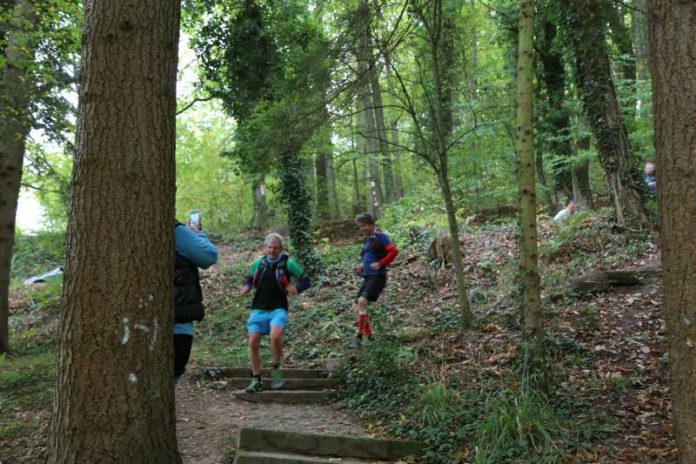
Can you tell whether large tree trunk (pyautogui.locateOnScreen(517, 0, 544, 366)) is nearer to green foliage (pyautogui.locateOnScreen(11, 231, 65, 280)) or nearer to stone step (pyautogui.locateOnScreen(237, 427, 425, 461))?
stone step (pyautogui.locateOnScreen(237, 427, 425, 461))

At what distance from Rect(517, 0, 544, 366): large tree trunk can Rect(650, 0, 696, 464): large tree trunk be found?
7.24 feet

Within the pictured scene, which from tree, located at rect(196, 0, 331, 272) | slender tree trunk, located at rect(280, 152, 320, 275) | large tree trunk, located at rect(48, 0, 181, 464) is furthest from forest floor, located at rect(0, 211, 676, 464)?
tree, located at rect(196, 0, 331, 272)

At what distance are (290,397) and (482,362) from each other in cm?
243

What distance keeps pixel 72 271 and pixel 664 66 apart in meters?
3.65

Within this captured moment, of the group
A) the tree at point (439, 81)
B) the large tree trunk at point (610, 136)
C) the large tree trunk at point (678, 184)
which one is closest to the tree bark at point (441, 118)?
the tree at point (439, 81)

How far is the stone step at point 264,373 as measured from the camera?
25.0ft

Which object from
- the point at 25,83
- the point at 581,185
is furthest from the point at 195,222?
the point at 581,185

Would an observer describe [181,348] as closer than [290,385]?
Yes

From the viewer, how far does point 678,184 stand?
2.95 m

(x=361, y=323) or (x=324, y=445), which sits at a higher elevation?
(x=361, y=323)

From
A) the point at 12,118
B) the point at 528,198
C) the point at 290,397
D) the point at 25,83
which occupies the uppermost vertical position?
the point at 25,83

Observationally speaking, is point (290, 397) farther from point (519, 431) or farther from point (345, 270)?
point (345, 270)

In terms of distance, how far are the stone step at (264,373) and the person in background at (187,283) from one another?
3.12 meters

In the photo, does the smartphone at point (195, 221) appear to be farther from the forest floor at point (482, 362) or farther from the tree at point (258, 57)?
the tree at point (258, 57)
